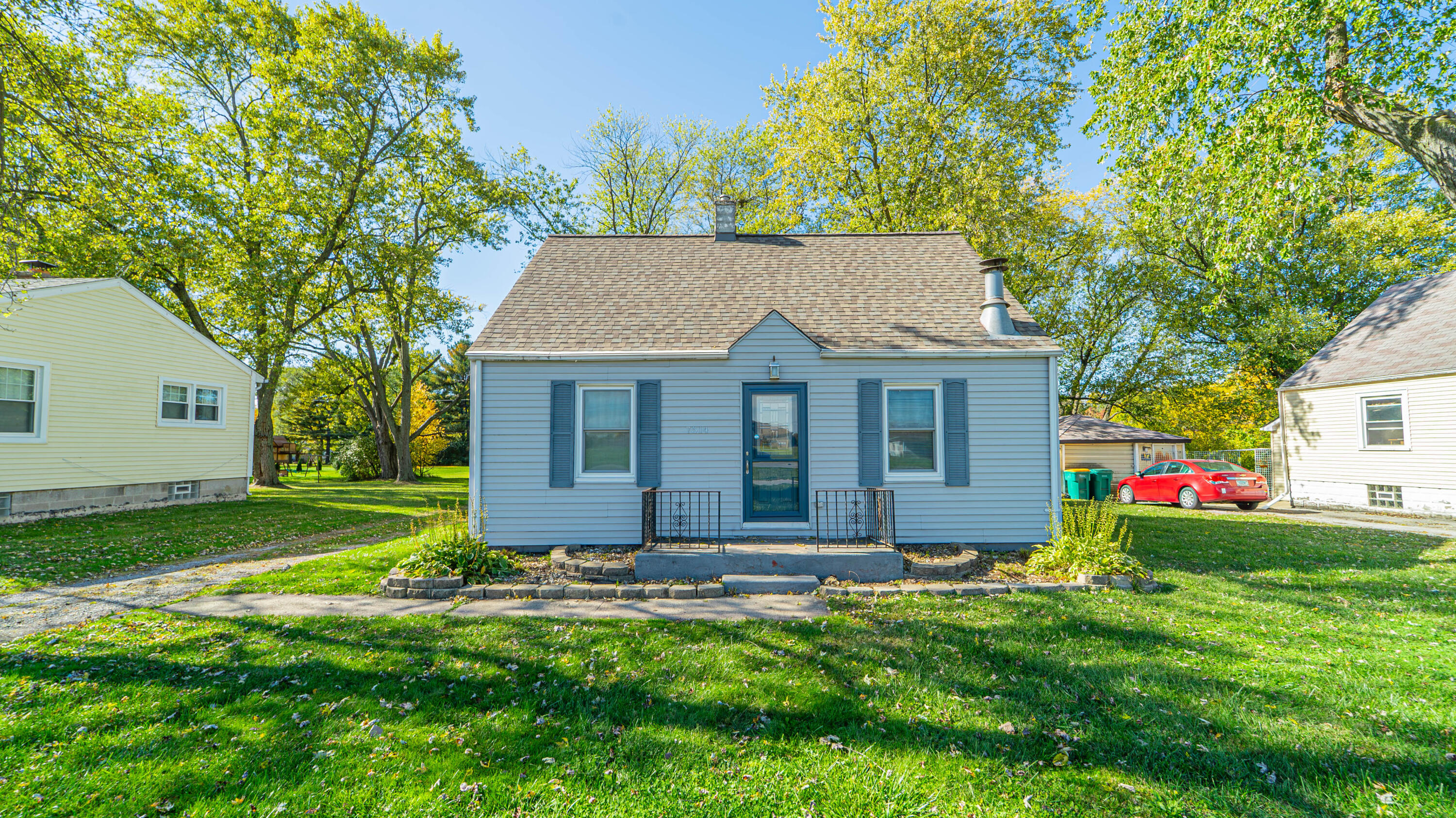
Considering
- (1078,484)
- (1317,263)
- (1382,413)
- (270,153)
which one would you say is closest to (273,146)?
(270,153)

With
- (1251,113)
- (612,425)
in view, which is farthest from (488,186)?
(1251,113)

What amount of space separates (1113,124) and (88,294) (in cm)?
2172

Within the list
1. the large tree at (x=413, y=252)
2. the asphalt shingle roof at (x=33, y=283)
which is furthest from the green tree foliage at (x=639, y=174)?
the asphalt shingle roof at (x=33, y=283)

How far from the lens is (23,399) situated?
11547mm

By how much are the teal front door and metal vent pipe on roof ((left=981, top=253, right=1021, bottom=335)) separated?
3.28m

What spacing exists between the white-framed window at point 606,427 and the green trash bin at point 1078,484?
16.4 meters

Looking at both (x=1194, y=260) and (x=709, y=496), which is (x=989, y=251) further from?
(x=709, y=496)

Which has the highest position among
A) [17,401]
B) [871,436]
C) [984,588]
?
[17,401]

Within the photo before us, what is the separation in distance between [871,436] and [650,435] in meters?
3.40

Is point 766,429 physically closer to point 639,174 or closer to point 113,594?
point 113,594

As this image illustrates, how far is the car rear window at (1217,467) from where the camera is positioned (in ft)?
54.1

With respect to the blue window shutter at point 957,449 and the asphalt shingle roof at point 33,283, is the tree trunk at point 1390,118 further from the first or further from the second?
the asphalt shingle roof at point 33,283

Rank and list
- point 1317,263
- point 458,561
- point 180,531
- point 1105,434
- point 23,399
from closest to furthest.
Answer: point 458,561, point 180,531, point 23,399, point 1105,434, point 1317,263

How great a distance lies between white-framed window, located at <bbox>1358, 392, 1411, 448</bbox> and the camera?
1395cm
